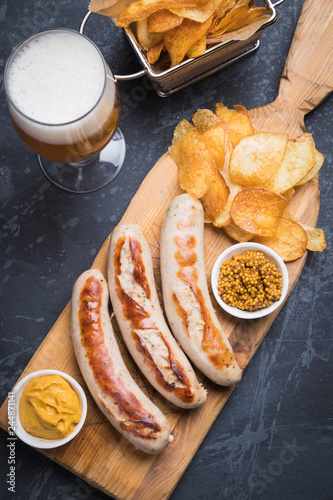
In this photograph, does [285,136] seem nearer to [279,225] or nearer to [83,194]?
[279,225]

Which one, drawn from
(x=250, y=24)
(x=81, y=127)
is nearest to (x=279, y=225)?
(x=250, y=24)

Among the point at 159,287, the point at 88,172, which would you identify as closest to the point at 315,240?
the point at 159,287

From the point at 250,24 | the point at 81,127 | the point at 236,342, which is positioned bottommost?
the point at 236,342

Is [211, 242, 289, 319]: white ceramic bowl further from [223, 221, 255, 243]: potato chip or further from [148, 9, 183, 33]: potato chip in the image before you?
[148, 9, 183, 33]: potato chip

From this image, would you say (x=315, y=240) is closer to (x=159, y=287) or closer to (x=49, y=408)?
(x=159, y=287)

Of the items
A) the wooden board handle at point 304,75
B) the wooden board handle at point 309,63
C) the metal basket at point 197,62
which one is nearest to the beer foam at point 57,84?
the metal basket at point 197,62

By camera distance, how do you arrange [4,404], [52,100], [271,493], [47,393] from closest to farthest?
1. [52,100]
2. [47,393]
3. [4,404]
4. [271,493]
